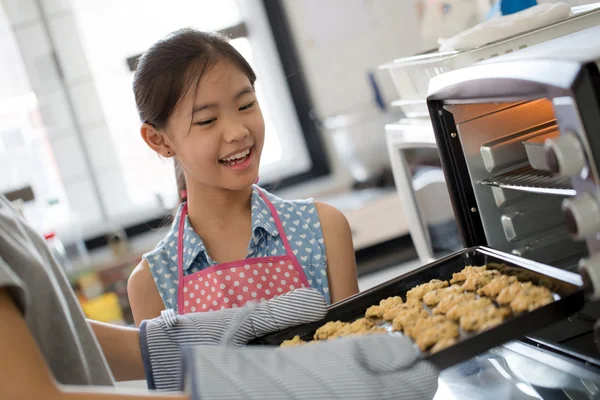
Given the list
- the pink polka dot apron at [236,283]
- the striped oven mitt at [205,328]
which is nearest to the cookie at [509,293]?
the striped oven mitt at [205,328]

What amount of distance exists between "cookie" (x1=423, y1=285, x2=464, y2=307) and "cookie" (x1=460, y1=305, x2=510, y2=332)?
0.10 metres

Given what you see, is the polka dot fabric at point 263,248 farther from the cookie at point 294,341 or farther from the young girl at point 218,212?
the cookie at point 294,341

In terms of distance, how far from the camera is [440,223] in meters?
1.55

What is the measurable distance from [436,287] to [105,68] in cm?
277

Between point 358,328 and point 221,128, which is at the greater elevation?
point 221,128

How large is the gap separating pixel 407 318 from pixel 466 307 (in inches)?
3.1

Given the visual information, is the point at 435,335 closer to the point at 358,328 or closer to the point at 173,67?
the point at 358,328

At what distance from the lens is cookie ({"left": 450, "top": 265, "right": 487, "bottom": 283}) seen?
0.96 m

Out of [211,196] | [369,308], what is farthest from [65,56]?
[369,308]

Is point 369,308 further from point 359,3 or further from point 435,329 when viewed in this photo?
point 359,3

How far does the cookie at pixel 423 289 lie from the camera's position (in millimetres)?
975

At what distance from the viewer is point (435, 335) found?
810mm

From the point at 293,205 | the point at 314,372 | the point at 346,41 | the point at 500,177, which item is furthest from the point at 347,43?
the point at 314,372

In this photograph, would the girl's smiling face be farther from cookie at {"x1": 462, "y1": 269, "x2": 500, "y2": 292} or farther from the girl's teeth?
cookie at {"x1": 462, "y1": 269, "x2": 500, "y2": 292}
